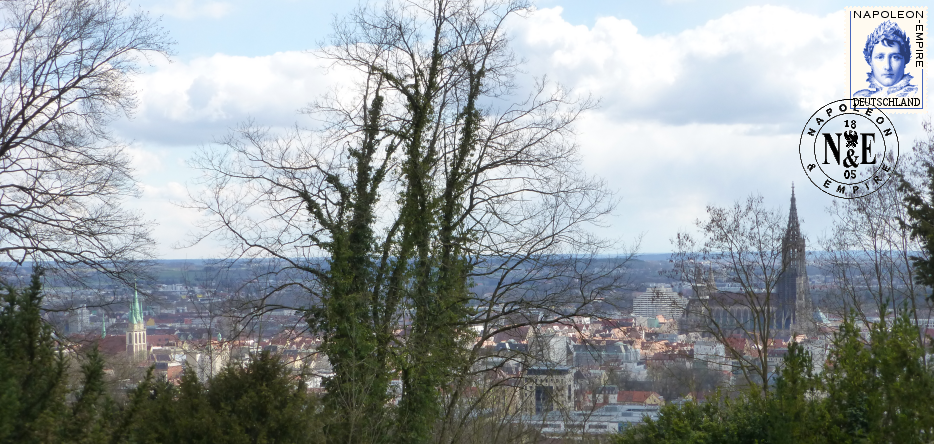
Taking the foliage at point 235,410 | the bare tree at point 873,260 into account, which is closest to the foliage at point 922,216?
the bare tree at point 873,260

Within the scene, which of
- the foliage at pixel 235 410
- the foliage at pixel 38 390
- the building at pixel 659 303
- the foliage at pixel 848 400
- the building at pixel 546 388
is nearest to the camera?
the foliage at pixel 38 390

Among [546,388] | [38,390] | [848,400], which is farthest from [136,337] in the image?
[848,400]

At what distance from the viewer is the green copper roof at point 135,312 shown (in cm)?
1316

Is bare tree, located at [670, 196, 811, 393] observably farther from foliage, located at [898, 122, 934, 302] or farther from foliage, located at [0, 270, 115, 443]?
foliage, located at [0, 270, 115, 443]

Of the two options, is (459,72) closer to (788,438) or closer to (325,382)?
(325,382)

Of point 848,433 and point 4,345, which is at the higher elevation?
point 4,345

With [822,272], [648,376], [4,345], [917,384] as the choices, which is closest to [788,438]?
[917,384]

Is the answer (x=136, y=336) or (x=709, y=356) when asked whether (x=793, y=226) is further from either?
(x=136, y=336)

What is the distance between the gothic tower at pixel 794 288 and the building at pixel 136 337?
1407 cm

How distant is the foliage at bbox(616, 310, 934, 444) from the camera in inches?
251

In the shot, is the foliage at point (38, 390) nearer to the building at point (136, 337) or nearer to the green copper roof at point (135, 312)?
the green copper roof at point (135, 312)

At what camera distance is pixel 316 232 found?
14.9 m

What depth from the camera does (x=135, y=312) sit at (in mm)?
14180

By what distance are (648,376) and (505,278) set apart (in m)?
5.20
